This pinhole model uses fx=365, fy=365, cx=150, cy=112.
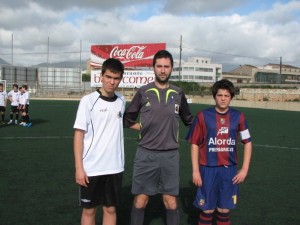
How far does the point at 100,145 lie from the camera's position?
3441 mm

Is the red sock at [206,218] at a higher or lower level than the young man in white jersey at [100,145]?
lower

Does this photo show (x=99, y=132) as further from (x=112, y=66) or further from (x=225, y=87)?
(x=225, y=87)

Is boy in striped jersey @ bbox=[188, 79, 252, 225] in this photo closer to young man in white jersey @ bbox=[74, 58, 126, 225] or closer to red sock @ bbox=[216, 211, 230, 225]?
red sock @ bbox=[216, 211, 230, 225]

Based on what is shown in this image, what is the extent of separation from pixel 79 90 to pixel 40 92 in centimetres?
635

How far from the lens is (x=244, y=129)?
3791 mm

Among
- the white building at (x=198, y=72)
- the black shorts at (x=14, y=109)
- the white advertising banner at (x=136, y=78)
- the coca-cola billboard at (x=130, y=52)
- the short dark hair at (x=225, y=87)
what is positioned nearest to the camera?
the short dark hair at (x=225, y=87)

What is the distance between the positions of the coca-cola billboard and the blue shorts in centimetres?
3193

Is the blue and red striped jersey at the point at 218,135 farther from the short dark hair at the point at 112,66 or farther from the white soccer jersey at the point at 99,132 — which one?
the short dark hair at the point at 112,66

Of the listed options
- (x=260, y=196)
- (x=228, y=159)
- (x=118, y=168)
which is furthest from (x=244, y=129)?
(x=260, y=196)

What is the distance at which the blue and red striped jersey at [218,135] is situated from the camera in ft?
12.2

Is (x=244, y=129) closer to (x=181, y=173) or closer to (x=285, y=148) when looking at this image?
(x=181, y=173)

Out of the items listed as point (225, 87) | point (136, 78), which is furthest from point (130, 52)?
point (225, 87)

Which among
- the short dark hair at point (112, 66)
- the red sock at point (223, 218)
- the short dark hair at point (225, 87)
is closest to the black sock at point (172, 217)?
the red sock at point (223, 218)

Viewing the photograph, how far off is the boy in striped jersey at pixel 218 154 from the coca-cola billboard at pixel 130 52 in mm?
31828
